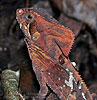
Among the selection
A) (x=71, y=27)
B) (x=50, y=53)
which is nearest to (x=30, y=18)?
(x=50, y=53)

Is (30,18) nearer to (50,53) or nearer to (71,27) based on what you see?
(50,53)

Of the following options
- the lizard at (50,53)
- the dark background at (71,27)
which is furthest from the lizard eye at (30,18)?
the dark background at (71,27)

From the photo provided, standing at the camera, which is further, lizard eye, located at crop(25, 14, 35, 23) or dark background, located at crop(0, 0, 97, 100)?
dark background, located at crop(0, 0, 97, 100)

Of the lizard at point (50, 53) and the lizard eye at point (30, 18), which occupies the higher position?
the lizard eye at point (30, 18)

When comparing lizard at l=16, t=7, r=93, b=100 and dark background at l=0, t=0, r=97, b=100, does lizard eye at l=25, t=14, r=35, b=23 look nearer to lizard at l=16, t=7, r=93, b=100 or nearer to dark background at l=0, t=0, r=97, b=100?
lizard at l=16, t=7, r=93, b=100

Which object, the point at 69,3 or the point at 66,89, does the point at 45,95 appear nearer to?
the point at 66,89

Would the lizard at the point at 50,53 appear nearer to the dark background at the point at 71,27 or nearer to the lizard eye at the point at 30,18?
the lizard eye at the point at 30,18

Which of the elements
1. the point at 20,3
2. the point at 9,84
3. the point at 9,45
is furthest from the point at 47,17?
the point at 20,3

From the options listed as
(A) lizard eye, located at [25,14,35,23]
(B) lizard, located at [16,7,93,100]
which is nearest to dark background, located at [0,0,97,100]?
(B) lizard, located at [16,7,93,100]
